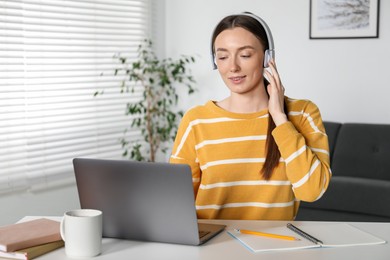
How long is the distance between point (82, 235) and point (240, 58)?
2.45 ft

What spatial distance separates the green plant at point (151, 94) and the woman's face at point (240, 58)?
253 centimetres

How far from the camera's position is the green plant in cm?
460

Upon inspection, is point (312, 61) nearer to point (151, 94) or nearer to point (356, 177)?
point (356, 177)

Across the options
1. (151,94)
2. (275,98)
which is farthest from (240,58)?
(151,94)

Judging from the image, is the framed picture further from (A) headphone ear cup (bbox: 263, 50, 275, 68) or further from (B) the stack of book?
(B) the stack of book

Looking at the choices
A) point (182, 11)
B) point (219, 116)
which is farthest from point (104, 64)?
point (219, 116)

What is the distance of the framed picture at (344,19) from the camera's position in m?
4.20

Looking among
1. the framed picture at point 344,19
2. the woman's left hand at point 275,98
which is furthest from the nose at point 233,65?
the framed picture at point 344,19

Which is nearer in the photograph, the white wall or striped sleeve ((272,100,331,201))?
striped sleeve ((272,100,331,201))

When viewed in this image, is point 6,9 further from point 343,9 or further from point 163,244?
point 163,244

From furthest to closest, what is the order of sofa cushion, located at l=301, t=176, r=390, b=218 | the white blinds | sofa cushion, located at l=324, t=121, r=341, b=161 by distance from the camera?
1. sofa cushion, located at l=324, t=121, r=341, b=161
2. the white blinds
3. sofa cushion, located at l=301, t=176, r=390, b=218

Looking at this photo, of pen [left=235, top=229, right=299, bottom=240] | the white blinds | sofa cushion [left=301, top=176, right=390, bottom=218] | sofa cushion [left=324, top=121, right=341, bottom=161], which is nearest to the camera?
pen [left=235, top=229, right=299, bottom=240]

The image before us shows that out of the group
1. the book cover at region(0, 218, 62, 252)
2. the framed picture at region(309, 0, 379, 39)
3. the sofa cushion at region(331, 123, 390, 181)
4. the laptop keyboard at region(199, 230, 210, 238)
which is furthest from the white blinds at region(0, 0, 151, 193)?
the laptop keyboard at region(199, 230, 210, 238)

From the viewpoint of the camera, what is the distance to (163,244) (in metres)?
1.62
